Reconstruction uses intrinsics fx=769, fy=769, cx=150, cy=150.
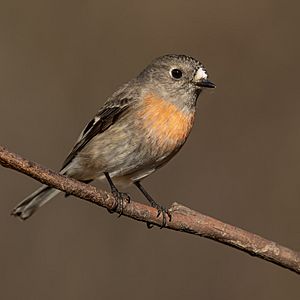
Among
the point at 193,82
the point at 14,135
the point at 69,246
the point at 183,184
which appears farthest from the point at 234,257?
the point at 14,135

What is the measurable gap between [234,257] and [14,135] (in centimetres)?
Result: 211

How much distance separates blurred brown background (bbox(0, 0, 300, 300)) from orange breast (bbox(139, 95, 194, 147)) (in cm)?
131

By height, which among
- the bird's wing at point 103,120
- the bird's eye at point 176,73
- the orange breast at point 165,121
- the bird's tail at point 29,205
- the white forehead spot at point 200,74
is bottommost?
the bird's tail at point 29,205

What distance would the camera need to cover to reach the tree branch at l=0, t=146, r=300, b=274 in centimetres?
363

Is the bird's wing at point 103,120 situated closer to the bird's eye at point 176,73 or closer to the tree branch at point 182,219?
the bird's eye at point 176,73

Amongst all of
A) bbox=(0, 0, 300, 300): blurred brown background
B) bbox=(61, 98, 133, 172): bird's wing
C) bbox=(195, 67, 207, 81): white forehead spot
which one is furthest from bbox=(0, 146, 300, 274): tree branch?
bbox=(0, 0, 300, 300): blurred brown background

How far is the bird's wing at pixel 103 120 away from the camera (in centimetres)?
A: 516

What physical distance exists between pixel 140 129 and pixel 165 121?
0.56 ft

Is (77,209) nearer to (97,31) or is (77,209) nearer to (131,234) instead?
(131,234)

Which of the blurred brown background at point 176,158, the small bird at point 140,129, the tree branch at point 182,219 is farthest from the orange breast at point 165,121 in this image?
the blurred brown background at point 176,158

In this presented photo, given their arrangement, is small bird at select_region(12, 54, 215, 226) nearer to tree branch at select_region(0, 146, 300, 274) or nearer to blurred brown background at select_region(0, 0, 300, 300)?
tree branch at select_region(0, 146, 300, 274)

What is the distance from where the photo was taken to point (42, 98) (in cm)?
670

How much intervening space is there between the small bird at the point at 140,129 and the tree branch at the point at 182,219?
687 mm

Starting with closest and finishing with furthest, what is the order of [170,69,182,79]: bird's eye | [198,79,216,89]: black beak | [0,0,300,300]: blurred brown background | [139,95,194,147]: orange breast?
[139,95,194,147]: orange breast < [198,79,216,89]: black beak < [170,69,182,79]: bird's eye < [0,0,300,300]: blurred brown background
